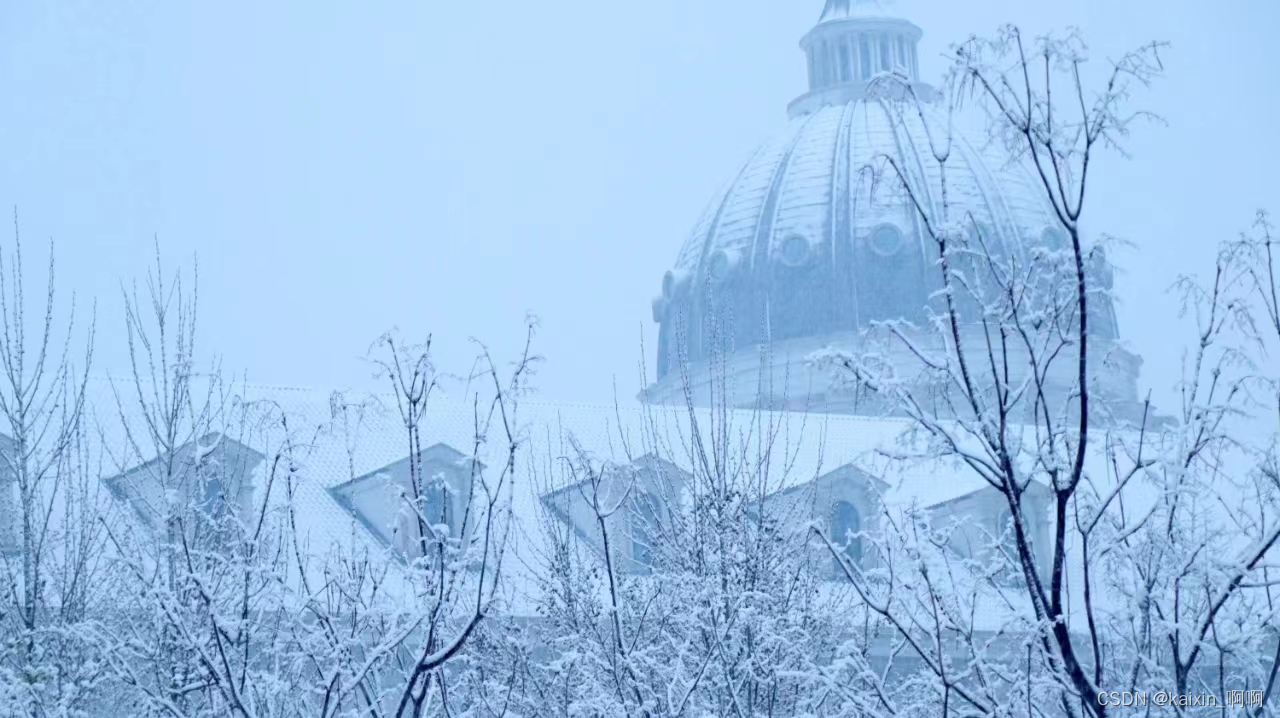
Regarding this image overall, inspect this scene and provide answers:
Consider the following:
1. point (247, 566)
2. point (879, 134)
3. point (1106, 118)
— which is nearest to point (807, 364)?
point (1106, 118)

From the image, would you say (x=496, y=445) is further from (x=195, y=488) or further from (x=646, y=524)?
(x=646, y=524)

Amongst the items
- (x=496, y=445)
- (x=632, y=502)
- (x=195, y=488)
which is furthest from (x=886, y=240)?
(x=195, y=488)

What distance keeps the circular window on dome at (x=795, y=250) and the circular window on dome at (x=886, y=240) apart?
2.03 meters

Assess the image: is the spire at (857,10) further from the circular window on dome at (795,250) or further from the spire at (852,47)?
the circular window on dome at (795,250)

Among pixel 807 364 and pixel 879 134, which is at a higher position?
pixel 879 134

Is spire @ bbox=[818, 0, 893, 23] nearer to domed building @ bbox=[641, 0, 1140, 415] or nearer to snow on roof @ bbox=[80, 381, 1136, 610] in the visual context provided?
domed building @ bbox=[641, 0, 1140, 415]

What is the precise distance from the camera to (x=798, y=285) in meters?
54.7

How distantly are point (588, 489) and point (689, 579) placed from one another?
12.8 m

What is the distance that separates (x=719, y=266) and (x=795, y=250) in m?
2.42

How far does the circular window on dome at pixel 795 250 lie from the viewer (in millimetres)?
55125

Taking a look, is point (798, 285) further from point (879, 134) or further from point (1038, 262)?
point (1038, 262)

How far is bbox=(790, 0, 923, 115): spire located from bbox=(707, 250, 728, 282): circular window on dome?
10307mm

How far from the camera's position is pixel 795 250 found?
5541cm

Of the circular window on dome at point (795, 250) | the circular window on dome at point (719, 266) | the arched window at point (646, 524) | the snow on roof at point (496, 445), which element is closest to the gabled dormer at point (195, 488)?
the snow on roof at point (496, 445)
